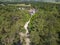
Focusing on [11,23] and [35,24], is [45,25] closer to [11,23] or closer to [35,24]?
[35,24]

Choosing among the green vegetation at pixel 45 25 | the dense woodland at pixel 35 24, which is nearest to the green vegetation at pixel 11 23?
the dense woodland at pixel 35 24

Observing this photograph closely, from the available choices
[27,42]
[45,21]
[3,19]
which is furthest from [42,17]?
[3,19]

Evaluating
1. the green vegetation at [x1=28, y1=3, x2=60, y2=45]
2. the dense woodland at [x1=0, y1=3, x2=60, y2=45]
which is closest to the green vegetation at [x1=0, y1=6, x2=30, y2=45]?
the dense woodland at [x1=0, y1=3, x2=60, y2=45]

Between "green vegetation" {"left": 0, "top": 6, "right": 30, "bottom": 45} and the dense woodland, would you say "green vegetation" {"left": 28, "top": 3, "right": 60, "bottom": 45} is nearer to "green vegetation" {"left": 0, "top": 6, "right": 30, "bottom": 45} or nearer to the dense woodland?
the dense woodland

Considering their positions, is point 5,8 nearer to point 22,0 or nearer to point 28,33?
point 22,0

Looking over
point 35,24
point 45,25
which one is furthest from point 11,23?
point 45,25
